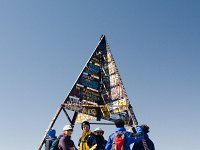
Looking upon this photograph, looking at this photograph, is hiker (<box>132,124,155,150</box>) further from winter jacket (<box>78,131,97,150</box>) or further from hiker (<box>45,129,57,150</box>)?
hiker (<box>45,129,57,150</box>)

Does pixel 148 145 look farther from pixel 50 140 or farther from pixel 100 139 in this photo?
pixel 50 140

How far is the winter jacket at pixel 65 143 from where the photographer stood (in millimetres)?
9781

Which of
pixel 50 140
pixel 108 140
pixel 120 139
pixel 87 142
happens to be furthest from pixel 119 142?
pixel 50 140

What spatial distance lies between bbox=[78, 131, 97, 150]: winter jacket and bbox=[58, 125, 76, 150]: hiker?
0.32 m

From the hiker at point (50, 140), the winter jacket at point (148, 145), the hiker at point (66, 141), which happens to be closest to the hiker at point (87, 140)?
the hiker at point (66, 141)

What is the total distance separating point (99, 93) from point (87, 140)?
790 cm

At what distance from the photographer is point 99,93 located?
18.0m

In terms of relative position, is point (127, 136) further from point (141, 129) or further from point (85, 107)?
point (85, 107)

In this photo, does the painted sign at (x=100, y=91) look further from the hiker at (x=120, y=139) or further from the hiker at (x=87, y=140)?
the hiker at (x=120, y=139)

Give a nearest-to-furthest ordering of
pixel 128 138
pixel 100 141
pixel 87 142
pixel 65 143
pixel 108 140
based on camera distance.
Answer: pixel 128 138 < pixel 108 140 < pixel 65 143 < pixel 87 142 < pixel 100 141

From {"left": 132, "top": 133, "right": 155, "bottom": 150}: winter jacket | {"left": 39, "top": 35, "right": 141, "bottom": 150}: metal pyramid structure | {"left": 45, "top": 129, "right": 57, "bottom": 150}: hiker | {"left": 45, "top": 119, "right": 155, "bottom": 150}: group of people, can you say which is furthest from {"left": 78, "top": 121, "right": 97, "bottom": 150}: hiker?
{"left": 39, "top": 35, "right": 141, "bottom": 150}: metal pyramid structure

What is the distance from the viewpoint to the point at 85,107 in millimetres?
17094

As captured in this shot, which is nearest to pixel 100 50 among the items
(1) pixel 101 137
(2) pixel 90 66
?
(2) pixel 90 66

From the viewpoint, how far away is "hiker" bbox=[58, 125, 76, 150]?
9.80m
